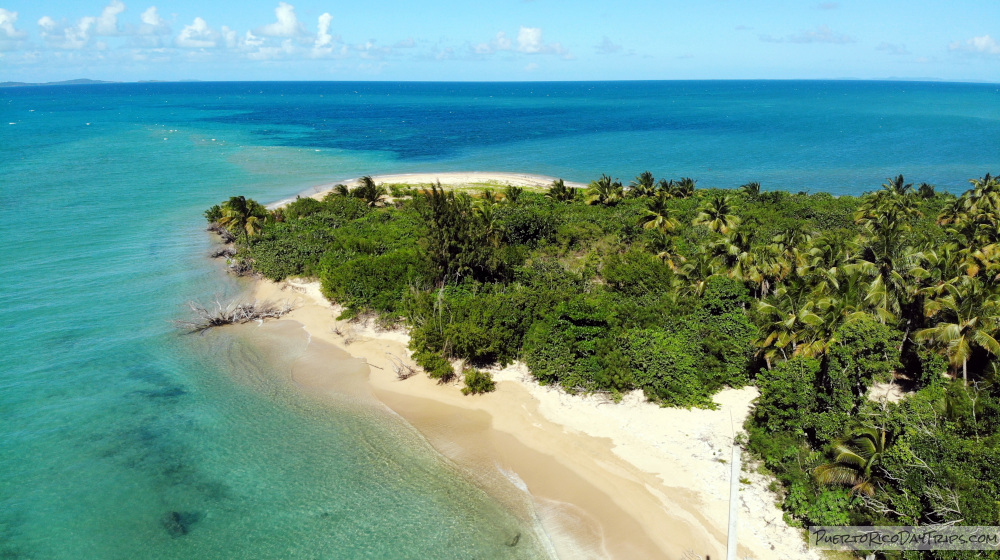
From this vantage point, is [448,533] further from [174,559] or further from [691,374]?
[691,374]

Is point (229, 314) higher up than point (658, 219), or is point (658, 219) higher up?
point (658, 219)

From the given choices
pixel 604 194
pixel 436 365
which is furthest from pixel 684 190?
pixel 436 365

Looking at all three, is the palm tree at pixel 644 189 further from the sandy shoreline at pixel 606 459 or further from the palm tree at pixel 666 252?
the sandy shoreline at pixel 606 459

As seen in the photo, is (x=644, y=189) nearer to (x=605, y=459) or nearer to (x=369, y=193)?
(x=369, y=193)

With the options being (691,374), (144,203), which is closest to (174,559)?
(691,374)

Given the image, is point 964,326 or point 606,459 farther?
point 964,326

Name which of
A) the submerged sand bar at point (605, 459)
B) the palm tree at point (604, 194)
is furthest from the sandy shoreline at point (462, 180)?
the submerged sand bar at point (605, 459)

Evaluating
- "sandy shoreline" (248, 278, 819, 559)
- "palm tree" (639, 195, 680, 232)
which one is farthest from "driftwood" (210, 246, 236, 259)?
"palm tree" (639, 195, 680, 232)

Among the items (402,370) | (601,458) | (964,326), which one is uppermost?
(964,326)
